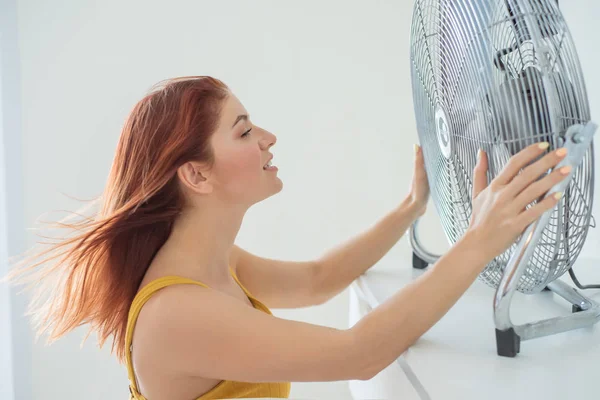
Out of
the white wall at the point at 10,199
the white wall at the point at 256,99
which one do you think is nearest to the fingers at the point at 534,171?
the white wall at the point at 256,99

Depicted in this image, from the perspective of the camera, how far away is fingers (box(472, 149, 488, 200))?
32.8 inches

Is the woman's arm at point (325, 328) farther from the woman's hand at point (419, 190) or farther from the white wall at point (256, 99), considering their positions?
the white wall at point (256, 99)

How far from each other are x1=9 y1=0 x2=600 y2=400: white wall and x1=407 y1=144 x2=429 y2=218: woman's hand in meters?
1.01

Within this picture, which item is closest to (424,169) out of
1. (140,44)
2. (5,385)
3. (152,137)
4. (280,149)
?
(152,137)

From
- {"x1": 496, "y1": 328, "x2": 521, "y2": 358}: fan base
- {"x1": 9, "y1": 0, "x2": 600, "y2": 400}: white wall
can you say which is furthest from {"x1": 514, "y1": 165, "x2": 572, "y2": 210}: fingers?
{"x1": 9, "y1": 0, "x2": 600, "y2": 400}: white wall

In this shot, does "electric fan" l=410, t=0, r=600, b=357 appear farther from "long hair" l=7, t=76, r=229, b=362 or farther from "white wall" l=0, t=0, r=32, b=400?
"white wall" l=0, t=0, r=32, b=400

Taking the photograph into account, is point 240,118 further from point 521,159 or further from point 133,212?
point 521,159

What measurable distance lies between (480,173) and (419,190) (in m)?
0.37

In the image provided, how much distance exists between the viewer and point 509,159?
2.58 ft

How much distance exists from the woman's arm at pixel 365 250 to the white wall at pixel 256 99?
0.97m

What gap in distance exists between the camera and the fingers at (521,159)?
0.75 m

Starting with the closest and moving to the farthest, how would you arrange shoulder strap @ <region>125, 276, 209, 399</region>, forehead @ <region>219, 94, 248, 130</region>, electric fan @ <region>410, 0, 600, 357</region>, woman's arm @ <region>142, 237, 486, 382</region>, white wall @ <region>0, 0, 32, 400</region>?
electric fan @ <region>410, 0, 600, 357</region> → woman's arm @ <region>142, 237, 486, 382</region> → shoulder strap @ <region>125, 276, 209, 399</region> → forehead @ <region>219, 94, 248, 130</region> → white wall @ <region>0, 0, 32, 400</region>

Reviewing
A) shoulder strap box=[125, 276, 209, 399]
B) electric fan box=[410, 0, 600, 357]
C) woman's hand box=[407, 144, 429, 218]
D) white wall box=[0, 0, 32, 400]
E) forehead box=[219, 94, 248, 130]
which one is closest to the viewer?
electric fan box=[410, 0, 600, 357]

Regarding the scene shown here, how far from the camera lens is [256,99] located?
7.11 ft
